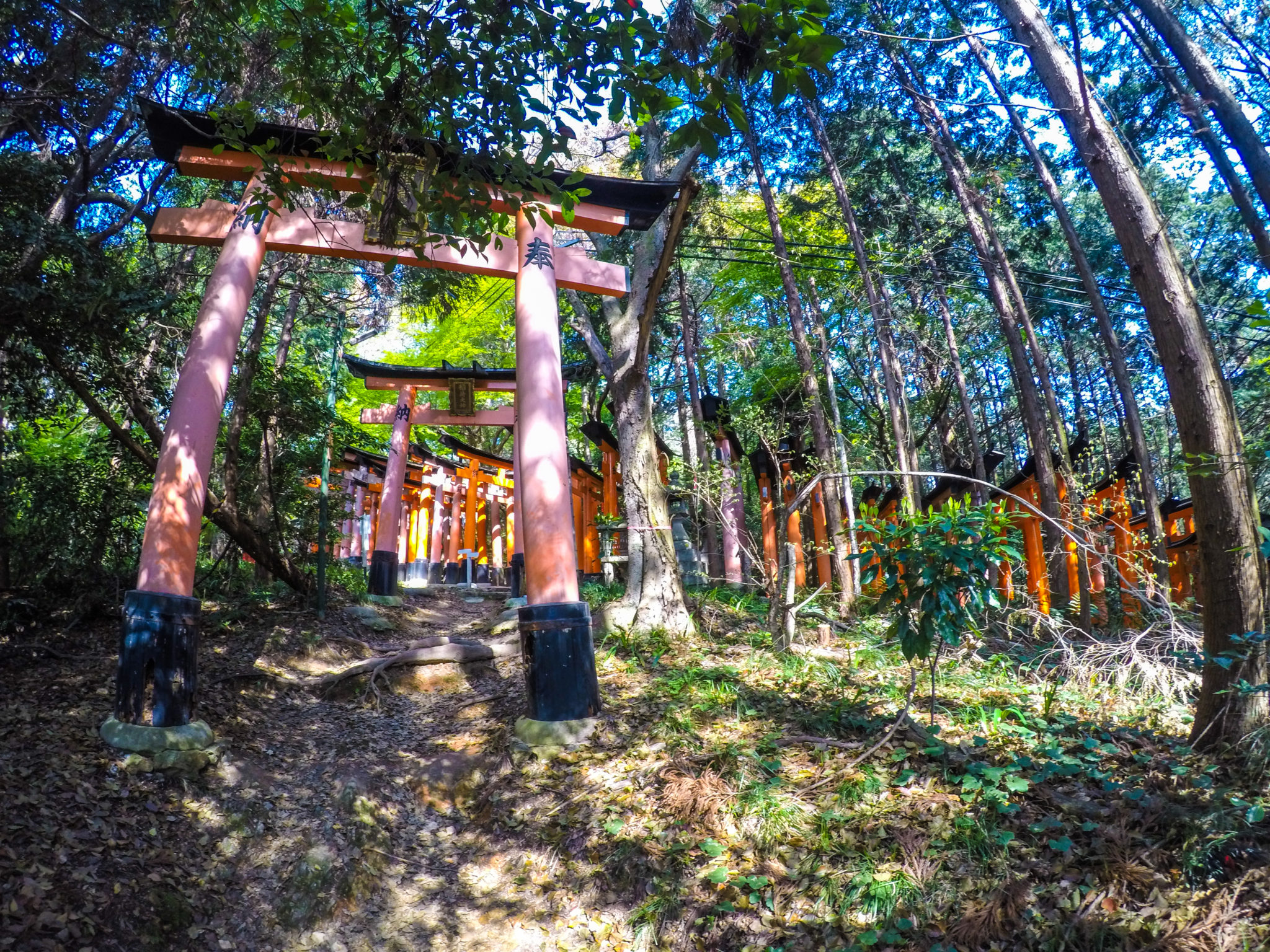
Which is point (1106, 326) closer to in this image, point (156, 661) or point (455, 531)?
point (156, 661)

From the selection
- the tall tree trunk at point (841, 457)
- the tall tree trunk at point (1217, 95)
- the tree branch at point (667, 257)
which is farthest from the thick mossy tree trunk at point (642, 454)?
the tall tree trunk at point (1217, 95)

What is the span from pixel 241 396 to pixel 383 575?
202 inches

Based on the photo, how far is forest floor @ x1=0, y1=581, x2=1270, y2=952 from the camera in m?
3.12

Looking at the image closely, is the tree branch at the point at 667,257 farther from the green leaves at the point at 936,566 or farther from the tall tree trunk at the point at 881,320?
the tall tree trunk at the point at 881,320

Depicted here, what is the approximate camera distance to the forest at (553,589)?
3.21 meters

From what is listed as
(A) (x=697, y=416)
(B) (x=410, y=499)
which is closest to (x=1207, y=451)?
(A) (x=697, y=416)

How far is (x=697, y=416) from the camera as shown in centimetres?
1368

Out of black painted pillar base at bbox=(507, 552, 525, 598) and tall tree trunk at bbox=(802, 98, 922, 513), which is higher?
tall tree trunk at bbox=(802, 98, 922, 513)

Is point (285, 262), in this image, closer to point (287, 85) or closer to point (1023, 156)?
point (287, 85)

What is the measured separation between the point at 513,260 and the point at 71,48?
4.33m

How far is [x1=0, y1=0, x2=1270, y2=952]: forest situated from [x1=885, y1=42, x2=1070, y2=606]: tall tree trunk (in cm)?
14

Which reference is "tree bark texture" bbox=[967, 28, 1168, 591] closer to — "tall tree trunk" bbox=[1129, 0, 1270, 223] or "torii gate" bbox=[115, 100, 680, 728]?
"tall tree trunk" bbox=[1129, 0, 1270, 223]

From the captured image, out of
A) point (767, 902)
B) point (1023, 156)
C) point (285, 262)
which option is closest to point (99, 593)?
point (285, 262)

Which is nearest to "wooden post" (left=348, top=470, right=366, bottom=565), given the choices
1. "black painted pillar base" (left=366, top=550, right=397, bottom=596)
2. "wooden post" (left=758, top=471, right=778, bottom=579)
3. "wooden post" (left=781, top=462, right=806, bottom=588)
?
"black painted pillar base" (left=366, top=550, right=397, bottom=596)
